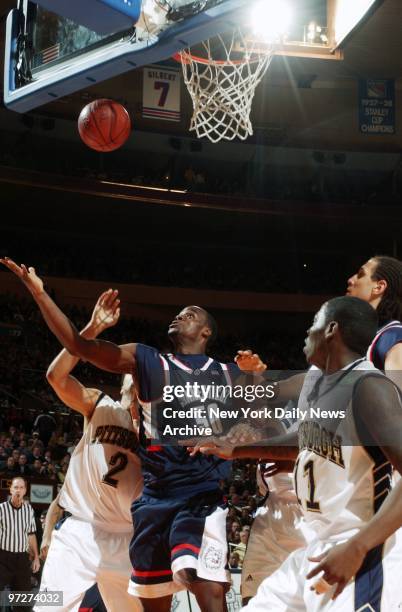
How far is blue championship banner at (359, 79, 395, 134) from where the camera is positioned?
1319 centimetres

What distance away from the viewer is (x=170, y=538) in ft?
13.3

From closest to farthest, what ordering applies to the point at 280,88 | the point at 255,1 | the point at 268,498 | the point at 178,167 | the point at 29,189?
the point at 255,1 < the point at 268,498 < the point at 280,88 < the point at 29,189 < the point at 178,167

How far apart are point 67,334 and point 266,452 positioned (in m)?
1.25

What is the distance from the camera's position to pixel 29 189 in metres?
18.7

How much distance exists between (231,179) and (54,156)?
14.4 feet

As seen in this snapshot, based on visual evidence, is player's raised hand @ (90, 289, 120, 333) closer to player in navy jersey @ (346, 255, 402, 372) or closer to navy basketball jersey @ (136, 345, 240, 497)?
navy basketball jersey @ (136, 345, 240, 497)

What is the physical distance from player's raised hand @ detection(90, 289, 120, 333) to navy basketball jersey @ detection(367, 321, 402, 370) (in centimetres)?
164

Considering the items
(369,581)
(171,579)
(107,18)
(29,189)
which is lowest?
(171,579)

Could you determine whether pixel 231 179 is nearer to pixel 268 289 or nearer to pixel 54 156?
pixel 268 289

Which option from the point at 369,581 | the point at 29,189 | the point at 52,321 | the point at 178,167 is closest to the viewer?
the point at 369,581

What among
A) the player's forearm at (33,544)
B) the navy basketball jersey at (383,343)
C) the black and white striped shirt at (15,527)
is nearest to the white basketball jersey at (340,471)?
the navy basketball jersey at (383,343)

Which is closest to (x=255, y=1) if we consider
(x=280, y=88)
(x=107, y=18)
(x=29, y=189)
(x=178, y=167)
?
(x=107, y=18)

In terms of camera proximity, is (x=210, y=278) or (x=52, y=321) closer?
(x=52, y=321)

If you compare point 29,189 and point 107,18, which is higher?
point 29,189
